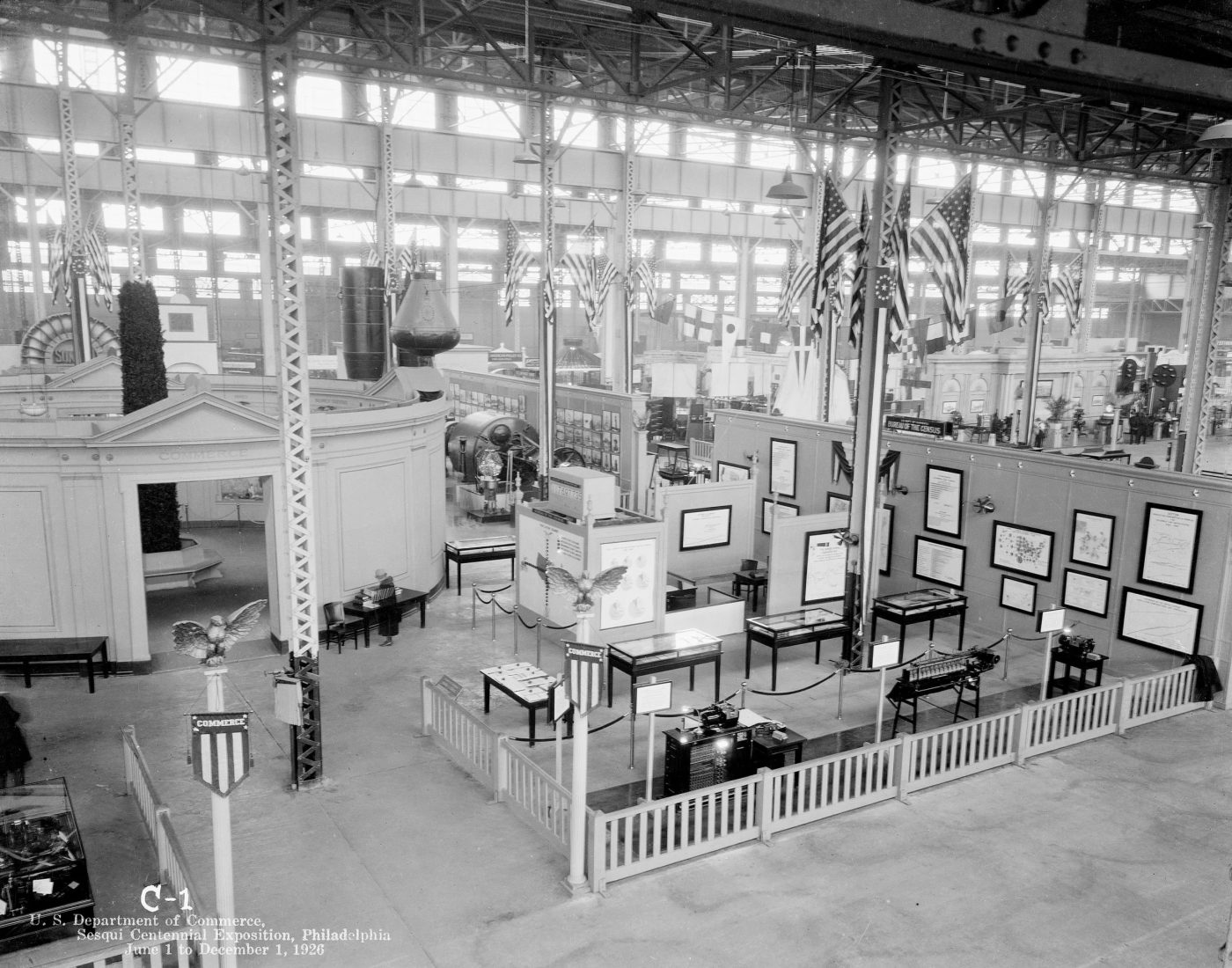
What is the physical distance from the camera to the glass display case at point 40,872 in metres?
8.32

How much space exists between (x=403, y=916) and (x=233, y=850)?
7.95ft

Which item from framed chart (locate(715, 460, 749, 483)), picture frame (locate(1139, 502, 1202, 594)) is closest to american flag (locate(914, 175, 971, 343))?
picture frame (locate(1139, 502, 1202, 594))

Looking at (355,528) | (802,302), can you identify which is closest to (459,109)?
(802,302)

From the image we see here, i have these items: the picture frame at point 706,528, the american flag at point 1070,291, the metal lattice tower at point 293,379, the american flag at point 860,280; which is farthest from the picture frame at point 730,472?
the american flag at point 1070,291

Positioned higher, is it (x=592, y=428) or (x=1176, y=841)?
(x=592, y=428)

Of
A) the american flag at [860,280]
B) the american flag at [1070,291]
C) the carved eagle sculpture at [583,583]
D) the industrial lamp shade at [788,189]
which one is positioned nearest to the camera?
the carved eagle sculpture at [583,583]

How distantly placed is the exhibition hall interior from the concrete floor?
6cm

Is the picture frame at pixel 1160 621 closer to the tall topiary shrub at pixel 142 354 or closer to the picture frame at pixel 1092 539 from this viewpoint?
the picture frame at pixel 1092 539

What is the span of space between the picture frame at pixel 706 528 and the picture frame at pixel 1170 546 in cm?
803

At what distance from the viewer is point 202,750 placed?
7.95 metres

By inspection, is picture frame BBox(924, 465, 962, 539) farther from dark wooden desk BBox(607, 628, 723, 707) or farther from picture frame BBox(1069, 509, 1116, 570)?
dark wooden desk BBox(607, 628, 723, 707)

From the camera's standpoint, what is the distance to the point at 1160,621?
15.8 meters

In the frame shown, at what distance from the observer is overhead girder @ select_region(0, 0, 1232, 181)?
20.5 ft

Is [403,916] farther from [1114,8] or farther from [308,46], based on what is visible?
[308,46]
